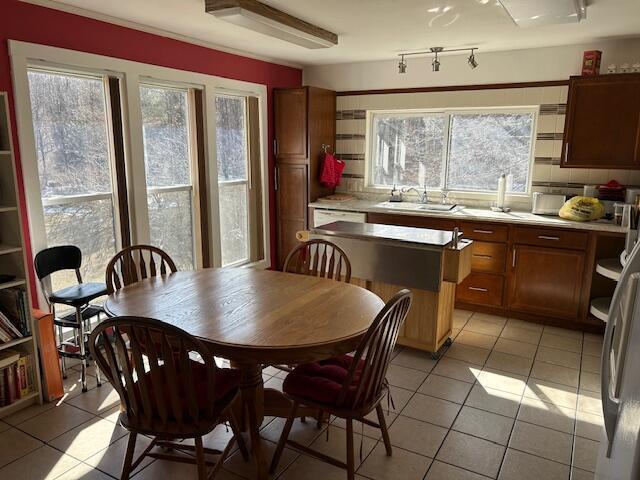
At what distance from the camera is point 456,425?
8.53 feet

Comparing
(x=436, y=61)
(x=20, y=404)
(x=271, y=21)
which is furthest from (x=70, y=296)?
(x=436, y=61)

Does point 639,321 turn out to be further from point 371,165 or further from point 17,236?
point 371,165

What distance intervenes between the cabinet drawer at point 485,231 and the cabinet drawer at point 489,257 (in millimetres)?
44

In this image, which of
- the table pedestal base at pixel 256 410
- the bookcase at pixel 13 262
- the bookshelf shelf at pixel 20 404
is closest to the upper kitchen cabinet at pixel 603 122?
the table pedestal base at pixel 256 410

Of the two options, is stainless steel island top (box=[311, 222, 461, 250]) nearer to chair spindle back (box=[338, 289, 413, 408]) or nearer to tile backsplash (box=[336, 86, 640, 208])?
chair spindle back (box=[338, 289, 413, 408])

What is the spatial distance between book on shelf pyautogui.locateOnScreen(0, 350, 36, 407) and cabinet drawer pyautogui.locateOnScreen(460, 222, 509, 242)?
11.0ft

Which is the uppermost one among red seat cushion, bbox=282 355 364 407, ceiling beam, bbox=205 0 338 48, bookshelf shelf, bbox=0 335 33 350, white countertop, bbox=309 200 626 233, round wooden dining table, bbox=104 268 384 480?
ceiling beam, bbox=205 0 338 48

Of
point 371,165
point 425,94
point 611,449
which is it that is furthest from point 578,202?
point 611,449

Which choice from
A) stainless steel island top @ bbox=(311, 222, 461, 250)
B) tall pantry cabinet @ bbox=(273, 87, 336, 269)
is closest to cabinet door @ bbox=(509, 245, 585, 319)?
stainless steel island top @ bbox=(311, 222, 461, 250)

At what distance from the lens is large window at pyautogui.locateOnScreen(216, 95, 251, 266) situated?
15.1 ft

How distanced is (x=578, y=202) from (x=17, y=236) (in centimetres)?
399

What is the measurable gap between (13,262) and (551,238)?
3.77 meters

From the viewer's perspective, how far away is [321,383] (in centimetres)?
207

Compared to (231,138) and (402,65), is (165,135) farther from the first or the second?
(402,65)
